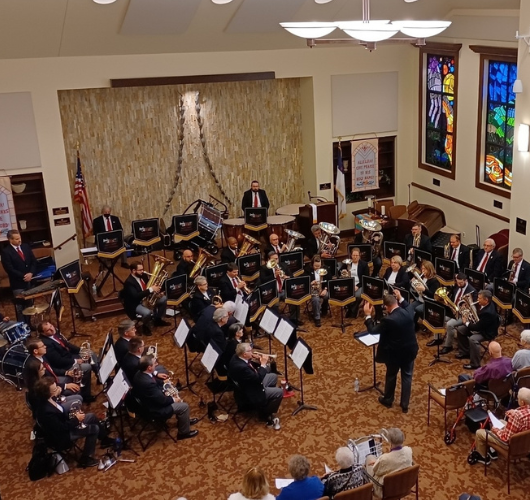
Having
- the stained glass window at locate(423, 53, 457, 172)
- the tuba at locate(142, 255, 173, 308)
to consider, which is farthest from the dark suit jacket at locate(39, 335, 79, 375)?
the stained glass window at locate(423, 53, 457, 172)

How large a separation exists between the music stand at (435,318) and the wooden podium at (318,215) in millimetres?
5184

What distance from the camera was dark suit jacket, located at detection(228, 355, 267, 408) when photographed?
8.88 metres

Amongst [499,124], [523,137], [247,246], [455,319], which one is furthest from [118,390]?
[499,124]

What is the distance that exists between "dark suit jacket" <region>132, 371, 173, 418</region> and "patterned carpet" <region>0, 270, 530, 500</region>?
0.59 metres

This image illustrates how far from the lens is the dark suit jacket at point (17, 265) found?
40.9 feet

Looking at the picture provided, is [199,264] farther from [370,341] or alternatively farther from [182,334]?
[370,341]

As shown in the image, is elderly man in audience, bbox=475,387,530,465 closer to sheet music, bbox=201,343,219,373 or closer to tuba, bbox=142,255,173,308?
sheet music, bbox=201,343,219,373

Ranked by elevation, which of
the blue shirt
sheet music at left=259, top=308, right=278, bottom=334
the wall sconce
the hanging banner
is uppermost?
the wall sconce

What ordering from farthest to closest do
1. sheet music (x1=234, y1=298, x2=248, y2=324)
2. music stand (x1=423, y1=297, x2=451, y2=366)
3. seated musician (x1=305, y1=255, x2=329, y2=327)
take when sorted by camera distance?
seated musician (x1=305, y1=255, x2=329, y2=327)
sheet music (x1=234, y1=298, x2=248, y2=324)
music stand (x1=423, y1=297, x2=451, y2=366)

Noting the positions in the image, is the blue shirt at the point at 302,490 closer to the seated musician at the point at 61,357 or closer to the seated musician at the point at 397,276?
the seated musician at the point at 61,357

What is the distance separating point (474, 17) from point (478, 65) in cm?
103

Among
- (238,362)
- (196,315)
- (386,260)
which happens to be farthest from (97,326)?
(386,260)

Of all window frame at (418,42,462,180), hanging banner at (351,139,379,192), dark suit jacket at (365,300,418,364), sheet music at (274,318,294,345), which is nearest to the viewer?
dark suit jacket at (365,300,418,364)

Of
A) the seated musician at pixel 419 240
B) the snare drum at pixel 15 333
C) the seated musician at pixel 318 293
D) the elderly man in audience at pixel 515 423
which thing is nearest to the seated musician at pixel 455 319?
the seated musician at pixel 318 293
